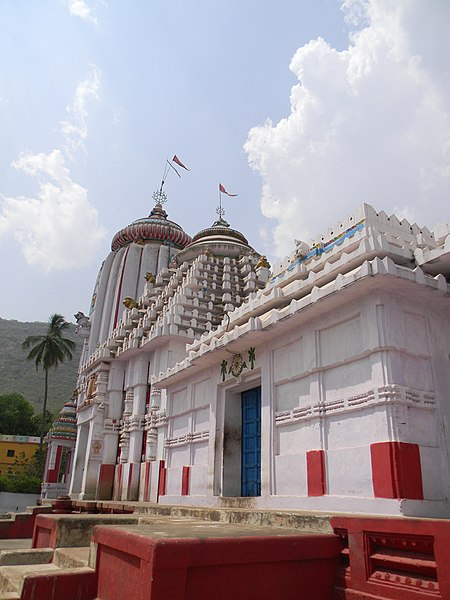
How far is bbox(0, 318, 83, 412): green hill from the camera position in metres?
81.3

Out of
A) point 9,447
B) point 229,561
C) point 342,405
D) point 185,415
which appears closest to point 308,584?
point 229,561

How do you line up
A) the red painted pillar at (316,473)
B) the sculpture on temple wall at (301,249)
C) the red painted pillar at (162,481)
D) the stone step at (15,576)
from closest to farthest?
the stone step at (15,576) < the red painted pillar at (316,473) < the sculpture on temple wall at (301,249) < the red painted pillar at (162,481)

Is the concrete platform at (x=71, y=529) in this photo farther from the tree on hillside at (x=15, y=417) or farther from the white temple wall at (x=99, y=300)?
the tree on hillside at (x=15, y=417)

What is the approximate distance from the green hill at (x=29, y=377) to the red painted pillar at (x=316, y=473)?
241ft

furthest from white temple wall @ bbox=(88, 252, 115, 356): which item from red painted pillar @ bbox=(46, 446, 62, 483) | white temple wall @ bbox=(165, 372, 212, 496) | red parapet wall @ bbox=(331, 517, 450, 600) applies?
red parapet wall @ bbox=(331, 517, 450, 600)

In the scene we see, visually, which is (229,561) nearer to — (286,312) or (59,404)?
(286,312)

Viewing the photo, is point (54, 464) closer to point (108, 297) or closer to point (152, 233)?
point (108, 297)

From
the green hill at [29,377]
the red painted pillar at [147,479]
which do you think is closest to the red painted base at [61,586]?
the red painted pillar at [147,479]

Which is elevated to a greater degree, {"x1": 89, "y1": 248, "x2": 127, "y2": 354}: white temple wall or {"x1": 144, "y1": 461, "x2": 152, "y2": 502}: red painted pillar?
{"x1": 89, "y1": 248, "x2": 127, "y2": 354}: white temple wall

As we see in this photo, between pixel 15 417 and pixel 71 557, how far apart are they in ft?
194

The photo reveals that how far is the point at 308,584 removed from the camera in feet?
16.0

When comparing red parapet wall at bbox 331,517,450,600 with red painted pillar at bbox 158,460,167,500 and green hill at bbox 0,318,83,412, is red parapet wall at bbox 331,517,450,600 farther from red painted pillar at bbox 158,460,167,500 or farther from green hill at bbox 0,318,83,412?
green hill at bbox 0,318,83,412

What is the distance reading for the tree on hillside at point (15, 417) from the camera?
5853 centimetres

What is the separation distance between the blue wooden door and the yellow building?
46.7 meters
